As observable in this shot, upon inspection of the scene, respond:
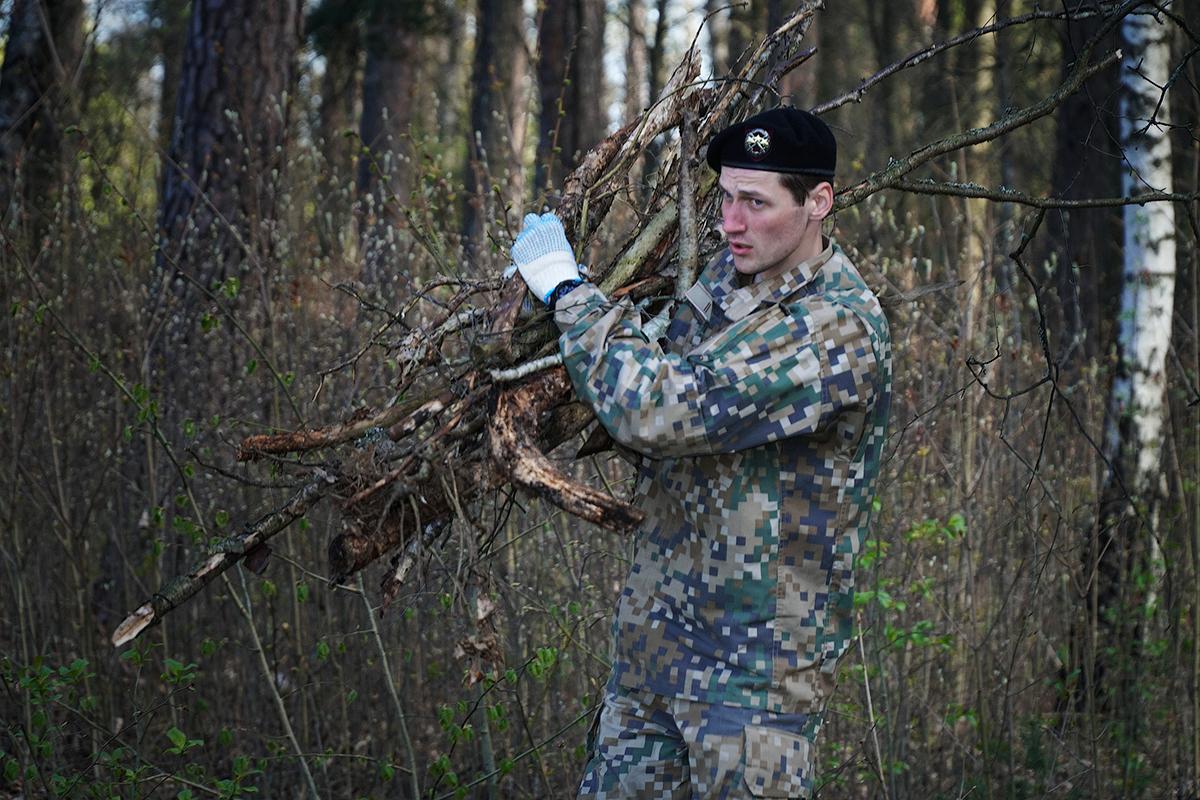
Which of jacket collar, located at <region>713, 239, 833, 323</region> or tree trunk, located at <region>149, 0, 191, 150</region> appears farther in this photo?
tree trunk, located at <region>149, 0, 191, 150</region>

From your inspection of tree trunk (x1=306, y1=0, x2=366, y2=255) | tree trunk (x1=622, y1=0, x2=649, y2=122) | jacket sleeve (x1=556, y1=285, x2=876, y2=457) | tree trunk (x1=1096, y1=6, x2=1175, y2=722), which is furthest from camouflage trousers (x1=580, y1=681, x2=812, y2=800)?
tree trunk (x1=622, y1=0, x2=649, y2=122)

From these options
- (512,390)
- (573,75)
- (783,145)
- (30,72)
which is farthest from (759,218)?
(573,75)

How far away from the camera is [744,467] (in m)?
2.70

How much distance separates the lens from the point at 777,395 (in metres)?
2.56

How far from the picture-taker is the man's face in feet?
8.95

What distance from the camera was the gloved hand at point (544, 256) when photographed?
110 inches

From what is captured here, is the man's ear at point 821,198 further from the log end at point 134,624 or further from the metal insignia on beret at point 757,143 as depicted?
the log end at point 134,624

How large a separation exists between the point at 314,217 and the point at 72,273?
1018 mm

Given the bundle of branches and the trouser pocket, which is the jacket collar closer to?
the bundle of branches

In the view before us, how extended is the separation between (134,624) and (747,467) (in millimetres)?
Result: 1331

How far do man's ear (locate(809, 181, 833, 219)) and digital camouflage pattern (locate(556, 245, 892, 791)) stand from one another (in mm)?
93

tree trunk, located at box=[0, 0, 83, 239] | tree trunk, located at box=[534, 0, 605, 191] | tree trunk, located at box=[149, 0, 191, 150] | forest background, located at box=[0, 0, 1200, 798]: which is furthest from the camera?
tree trunk, located at box=[149, 0, 191, 150]

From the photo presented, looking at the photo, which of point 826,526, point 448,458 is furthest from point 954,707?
point 448,458

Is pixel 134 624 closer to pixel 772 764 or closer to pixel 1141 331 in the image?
pixel 772 764
